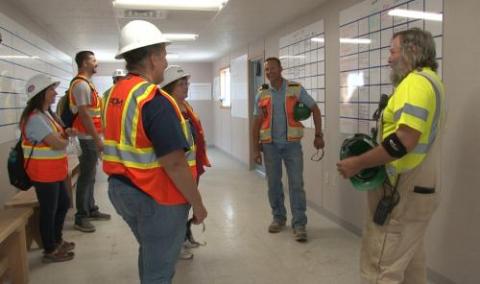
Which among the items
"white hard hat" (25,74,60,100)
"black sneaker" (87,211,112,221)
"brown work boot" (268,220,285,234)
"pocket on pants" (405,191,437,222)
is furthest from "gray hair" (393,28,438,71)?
"black sneaker" (87,211,112,221)

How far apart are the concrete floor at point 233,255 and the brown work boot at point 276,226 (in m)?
0.05

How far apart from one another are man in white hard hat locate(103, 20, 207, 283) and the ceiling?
257 centimetres

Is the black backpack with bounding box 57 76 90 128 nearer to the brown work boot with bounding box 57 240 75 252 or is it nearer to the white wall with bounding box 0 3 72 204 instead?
the white wall with bounding box 0 3 72 204

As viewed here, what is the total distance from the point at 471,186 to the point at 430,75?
38.1 inches

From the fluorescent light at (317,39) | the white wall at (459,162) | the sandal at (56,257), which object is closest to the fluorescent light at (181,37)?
the fluorescent light at (317,39)

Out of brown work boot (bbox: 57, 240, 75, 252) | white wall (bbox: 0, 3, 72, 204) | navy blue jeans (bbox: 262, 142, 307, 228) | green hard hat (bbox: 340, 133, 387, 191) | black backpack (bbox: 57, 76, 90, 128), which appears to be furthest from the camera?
black backpack (bbox: 57, 76, 90, 128)

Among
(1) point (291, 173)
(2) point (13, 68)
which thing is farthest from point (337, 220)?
(2) point (13, 68)

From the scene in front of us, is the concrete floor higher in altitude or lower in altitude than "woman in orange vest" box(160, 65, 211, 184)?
lower

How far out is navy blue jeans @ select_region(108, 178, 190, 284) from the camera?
1.57m

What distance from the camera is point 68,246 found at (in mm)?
3314

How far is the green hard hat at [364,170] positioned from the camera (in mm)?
1870

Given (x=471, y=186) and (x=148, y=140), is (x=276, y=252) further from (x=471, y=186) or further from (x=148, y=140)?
(x=148, y=140)

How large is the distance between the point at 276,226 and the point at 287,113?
1.04 metres

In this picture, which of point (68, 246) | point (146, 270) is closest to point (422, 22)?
point (146, 270)
